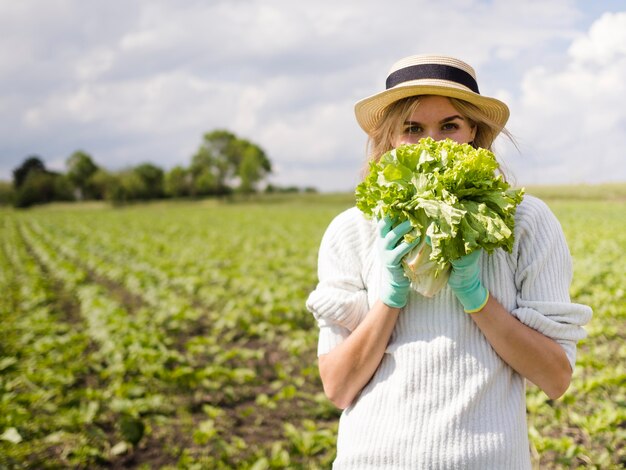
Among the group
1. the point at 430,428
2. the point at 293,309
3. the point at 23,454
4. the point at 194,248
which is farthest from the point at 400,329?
the point at 194,248

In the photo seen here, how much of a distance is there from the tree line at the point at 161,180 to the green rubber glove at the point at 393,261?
8688 centimetres

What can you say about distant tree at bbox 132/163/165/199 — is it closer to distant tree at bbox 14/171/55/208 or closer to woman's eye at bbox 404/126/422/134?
distant tree at bbox 14/171/55/208

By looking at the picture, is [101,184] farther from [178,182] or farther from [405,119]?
[405,119]

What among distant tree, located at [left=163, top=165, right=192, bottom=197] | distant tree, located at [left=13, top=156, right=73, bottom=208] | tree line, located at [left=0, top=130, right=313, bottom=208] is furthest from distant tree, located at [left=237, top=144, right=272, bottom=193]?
distant tree, located at [left=13, top=156, right=73, bottom=208]

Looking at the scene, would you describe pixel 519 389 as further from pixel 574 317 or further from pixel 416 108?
pixel 416 108

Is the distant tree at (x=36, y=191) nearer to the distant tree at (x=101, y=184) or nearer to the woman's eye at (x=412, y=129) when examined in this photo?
the distant tree at (x=101, y=184)

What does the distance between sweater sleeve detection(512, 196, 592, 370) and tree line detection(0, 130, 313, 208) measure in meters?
87.0

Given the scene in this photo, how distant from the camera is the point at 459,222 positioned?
5.10 feet

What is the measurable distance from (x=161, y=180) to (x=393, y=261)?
9792 cm

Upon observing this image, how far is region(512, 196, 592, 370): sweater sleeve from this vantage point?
1719 mm

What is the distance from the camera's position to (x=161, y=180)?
9550 cm

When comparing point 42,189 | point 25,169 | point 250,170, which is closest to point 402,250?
point 250,170

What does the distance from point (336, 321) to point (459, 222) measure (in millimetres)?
560

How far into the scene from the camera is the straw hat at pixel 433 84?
190cm
